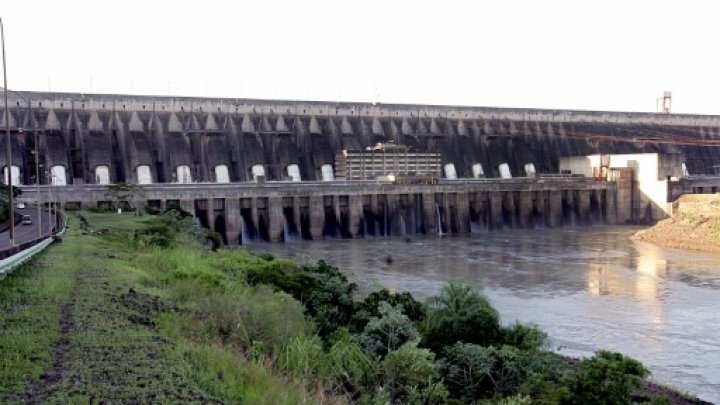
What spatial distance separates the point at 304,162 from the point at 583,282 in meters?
28.6

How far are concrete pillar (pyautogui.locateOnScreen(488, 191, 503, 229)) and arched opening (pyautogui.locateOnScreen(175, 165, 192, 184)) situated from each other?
19.1m

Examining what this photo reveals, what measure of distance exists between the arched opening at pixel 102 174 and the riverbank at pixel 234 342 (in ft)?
91.5

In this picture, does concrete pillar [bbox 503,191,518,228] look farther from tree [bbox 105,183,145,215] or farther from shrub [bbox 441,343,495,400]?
shrub [bbox 441,343,495,400]

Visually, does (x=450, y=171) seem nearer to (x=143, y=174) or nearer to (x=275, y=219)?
(x=275, y=219)

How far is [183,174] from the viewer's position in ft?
149

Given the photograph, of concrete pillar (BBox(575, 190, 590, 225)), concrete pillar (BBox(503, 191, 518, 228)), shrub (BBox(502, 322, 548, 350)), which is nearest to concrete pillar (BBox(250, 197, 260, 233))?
concrete pillar (BBox(503, 191, 518, 228))

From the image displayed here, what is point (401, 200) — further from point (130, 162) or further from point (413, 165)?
point (130, 162)

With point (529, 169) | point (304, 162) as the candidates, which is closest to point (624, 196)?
point (529, 169)

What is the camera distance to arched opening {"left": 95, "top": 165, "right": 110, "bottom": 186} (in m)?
42.8

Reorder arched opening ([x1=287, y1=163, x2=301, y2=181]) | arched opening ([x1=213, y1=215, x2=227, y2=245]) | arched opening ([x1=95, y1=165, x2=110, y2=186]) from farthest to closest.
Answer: arched opening ([x1=287, y1=163, x2=301, y2=181]) < arched opening ([x1=95, y1=165, x2=110, y2=186]) < arched opening ([x1=213, y1=215, x2=227, y2=245])

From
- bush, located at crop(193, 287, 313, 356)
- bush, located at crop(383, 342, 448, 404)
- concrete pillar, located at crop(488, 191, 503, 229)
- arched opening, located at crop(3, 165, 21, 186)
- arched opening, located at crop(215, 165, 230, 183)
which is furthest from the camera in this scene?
arched opening, located at crop(215, 165, 230, 183)

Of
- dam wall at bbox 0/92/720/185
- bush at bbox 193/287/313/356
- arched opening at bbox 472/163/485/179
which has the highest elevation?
dam wall at bbox 0/92/720/185

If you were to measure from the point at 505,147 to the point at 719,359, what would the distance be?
4373cm

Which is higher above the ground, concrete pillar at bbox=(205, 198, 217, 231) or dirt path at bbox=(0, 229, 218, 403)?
concrete pillar at bbox=(205, 198, 217, 231)
